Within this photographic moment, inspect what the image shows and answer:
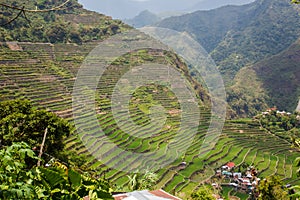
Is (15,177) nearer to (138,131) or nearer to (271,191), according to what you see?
(271,191)

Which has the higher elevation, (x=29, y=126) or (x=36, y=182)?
(x=36, y=182)

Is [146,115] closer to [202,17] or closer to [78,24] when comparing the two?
[78,24]

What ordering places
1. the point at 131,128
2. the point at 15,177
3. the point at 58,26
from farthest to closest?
the point at 58,26
the point at 131,128
the point at 15,177

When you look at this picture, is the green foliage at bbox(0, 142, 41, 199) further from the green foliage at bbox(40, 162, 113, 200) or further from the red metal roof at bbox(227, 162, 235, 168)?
the red metal roof at bbox(227, 162, 235, 168)

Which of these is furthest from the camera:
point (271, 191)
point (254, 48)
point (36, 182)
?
point (254, 48)

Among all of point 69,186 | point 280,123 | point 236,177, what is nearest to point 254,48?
point 280,123

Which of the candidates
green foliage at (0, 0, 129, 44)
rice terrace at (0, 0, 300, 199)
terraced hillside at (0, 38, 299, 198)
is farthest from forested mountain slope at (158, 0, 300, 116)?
green foliage at (0, 0, 129, 44)

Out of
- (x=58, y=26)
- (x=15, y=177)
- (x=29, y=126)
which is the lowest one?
(x=29, y=126)

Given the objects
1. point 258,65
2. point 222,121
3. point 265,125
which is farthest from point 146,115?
point 258,65
